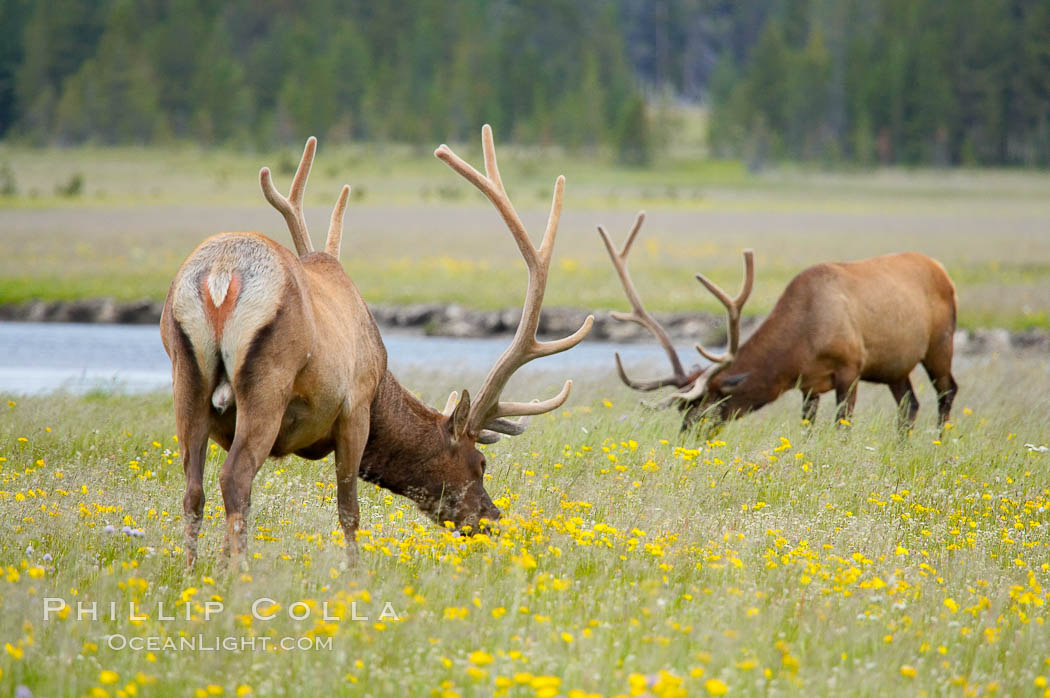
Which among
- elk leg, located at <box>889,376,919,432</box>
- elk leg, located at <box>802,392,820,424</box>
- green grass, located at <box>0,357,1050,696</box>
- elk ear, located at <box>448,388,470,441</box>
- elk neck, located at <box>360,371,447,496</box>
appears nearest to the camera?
green grass, located at <box>0,357,1050,696</box>

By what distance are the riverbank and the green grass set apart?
433 inches

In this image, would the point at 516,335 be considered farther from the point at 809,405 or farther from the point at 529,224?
the point at 529,224

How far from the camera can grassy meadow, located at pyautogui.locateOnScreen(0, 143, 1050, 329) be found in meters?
22.8

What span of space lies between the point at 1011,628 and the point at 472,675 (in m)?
2.22

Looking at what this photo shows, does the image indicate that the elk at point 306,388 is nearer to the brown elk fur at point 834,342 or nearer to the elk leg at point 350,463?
the elk leg at point 350,463

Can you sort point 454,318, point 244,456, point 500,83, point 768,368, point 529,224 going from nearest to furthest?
point 244,456
point 768,368
point 454,318
point 529,224
point 500,83

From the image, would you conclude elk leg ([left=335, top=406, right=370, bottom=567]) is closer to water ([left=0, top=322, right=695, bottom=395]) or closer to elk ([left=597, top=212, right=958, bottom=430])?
elk ([left=597, top=212, right=958, bottom=430])

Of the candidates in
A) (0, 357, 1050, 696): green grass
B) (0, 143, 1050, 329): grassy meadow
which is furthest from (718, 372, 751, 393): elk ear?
(0, 143, 1050, 329): grassy meadow

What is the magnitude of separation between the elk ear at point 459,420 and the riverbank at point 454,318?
12.9m

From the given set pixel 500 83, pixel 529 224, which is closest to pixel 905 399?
pixel 529 224

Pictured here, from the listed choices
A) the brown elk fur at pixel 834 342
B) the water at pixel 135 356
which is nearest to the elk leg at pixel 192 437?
the brown elk fur at pixel 834 342

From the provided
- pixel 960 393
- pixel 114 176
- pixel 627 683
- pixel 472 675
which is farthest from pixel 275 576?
pixel 114 176

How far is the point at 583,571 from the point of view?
529 centimetres

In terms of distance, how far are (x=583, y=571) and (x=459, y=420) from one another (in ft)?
3.39
